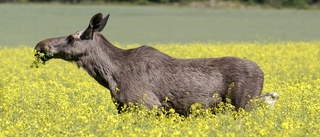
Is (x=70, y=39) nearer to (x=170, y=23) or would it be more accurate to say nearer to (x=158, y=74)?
→ (x=158, y=74)

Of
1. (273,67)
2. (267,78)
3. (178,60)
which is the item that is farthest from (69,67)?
(178,60)

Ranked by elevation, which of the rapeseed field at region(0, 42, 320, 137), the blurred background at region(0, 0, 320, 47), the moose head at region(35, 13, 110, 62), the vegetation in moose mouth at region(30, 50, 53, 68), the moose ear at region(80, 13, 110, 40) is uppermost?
the moose ear at region(80, 13, 110, 40)

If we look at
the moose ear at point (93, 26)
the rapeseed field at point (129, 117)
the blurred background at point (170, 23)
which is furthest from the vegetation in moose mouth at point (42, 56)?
the blurred background at point (170, 23)

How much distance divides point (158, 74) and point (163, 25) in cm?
3366

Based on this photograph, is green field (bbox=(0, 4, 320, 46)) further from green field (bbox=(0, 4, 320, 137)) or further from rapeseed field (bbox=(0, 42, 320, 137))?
rapeseed field (bbox=(0, 42, 320, 137))

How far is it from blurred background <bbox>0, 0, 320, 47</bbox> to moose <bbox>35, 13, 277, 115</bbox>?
2276 cm

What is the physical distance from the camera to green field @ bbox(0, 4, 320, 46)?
124 feet

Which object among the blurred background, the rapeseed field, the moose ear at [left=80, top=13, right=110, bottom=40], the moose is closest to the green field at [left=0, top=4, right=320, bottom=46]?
the blurred background

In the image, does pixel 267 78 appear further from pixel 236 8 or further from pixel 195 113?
pixel 236 8

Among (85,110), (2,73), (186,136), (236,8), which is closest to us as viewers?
(186,136)

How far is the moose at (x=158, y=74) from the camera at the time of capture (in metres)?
11.5

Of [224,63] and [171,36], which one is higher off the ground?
[224,63]

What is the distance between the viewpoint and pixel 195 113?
441 inches

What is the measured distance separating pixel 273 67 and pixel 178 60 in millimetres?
9390
